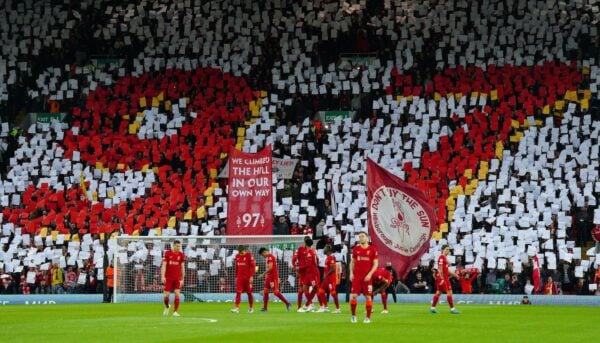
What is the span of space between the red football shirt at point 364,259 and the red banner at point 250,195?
7.47 m

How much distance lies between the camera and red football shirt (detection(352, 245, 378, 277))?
2612cm

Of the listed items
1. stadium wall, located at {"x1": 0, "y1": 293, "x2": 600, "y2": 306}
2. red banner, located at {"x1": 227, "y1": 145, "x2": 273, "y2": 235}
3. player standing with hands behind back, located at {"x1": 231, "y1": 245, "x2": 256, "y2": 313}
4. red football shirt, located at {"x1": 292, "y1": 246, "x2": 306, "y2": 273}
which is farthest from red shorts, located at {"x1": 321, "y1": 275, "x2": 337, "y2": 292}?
stadium wall, located at {"x1": 0, "y1": 293, "x2": 600, "y2": 306}

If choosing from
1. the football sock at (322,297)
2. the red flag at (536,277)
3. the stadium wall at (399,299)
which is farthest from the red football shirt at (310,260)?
the red flag at (536,277)

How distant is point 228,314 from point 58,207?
16.5 meters

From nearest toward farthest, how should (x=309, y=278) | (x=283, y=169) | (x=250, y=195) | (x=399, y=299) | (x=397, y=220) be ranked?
(x=309, y=278) → (x=250, y=195) → (x=397, y=220) → (x=399, y=299) → (x=283, y=169)

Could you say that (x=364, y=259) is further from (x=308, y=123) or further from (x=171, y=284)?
(x=308, y=123)

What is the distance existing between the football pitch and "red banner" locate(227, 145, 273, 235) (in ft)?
8.03

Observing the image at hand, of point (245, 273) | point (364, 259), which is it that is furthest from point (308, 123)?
point (364, 259)

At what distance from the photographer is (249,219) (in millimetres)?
33750

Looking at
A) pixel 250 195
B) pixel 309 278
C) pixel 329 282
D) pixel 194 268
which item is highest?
pixel 250 195

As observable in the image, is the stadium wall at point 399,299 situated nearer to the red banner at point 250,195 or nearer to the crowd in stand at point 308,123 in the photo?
the crowd in stand at point 308,123

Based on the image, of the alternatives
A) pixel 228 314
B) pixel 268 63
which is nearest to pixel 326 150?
pixel 268 63

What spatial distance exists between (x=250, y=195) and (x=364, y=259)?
853cm

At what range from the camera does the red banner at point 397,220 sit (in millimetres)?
34719
